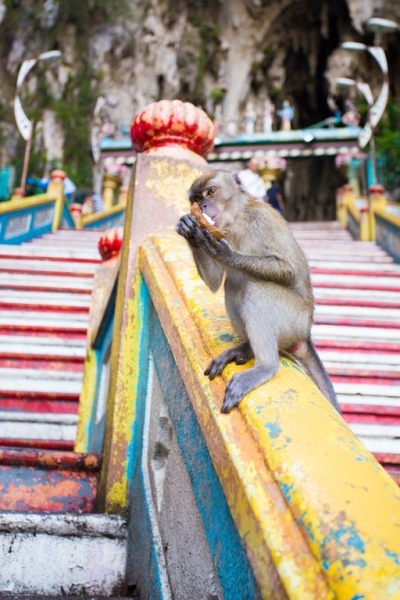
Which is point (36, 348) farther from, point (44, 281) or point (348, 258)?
point (348, 258)

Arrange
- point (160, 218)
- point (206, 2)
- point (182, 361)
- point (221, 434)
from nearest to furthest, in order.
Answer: point (221, 434), point (182, 361), point (160, 218), point (206, 2)

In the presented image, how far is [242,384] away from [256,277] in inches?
17.7

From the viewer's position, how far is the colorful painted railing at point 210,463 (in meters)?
0.62

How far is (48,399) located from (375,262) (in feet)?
12.6

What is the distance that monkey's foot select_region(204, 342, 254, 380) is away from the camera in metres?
1.12

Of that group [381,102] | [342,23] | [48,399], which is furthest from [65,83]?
[48,399]

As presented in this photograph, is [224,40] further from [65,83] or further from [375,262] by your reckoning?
[375,262]

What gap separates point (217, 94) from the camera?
18.2m

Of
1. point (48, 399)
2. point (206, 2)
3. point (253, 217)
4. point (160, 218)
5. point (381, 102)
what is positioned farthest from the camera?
point (206, 2)

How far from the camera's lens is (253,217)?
1.53 metres

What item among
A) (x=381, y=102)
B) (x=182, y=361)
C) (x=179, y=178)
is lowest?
(x=182, y=361)

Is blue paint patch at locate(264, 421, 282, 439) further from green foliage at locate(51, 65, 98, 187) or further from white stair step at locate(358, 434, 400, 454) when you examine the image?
green foliage at locate(51, 65, 98, 187)

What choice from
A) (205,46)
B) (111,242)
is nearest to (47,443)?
(111,242)

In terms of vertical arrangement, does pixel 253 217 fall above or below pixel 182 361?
above
